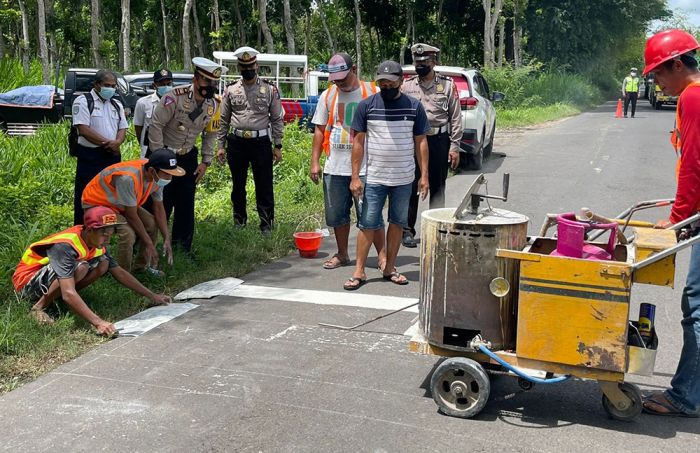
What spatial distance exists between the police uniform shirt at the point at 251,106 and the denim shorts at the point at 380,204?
6.43ft

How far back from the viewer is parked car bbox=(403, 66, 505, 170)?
1259 centimetres

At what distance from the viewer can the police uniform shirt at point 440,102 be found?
7.86 m

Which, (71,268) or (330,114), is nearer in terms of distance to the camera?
(71,268)

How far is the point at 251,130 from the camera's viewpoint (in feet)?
26.0

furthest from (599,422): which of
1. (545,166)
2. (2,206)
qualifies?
(545,166)

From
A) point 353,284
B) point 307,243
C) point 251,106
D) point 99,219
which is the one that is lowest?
point 353,284

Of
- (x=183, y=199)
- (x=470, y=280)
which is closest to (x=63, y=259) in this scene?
(x=183, y=199)

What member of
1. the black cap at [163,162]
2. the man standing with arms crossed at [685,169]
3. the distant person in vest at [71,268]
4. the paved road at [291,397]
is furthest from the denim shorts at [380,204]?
the man standing with arms crossed at [685,169]

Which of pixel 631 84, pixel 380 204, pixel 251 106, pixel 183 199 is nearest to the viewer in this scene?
pixel 380 204

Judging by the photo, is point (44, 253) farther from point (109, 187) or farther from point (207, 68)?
point (207, 68)

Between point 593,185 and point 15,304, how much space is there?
8839 mm

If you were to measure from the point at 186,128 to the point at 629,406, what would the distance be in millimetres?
4761

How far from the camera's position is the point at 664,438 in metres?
3.82

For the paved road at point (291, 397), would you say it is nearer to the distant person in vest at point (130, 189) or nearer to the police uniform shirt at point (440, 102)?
the distant person in vest at point (130, 189)
